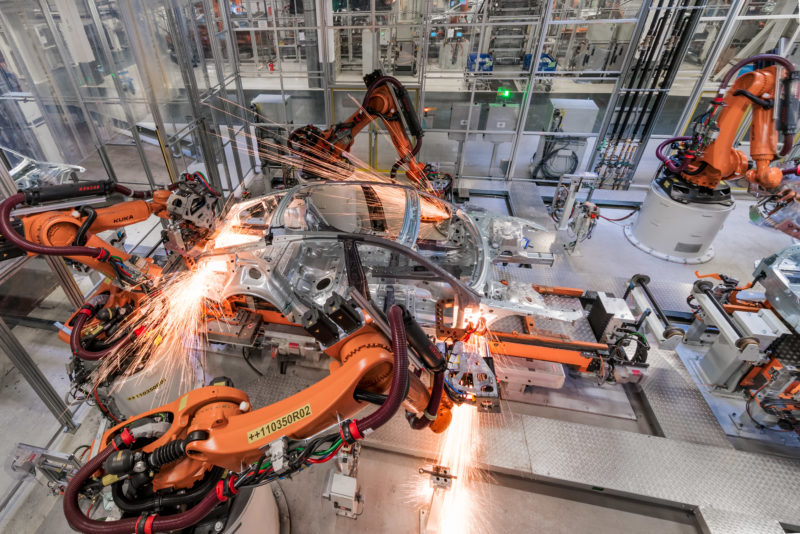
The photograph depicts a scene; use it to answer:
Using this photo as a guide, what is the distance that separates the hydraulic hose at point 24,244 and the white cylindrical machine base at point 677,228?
26.1 ft

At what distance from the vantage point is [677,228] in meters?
6.91

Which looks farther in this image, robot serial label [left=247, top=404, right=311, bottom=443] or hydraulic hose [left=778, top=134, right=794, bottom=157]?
hydraulic hose [left=778, top=134, right=794, bottom=157]

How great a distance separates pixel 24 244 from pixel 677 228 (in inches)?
338

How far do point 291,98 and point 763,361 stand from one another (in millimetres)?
9339

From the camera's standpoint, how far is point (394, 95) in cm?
667

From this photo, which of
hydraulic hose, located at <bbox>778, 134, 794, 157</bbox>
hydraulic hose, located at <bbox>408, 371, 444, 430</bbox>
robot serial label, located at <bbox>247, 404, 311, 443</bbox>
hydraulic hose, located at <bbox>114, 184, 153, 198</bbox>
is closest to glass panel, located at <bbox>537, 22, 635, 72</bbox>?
hydraulic hose, located at <bbox>778, 134, 794, 157</bbox>

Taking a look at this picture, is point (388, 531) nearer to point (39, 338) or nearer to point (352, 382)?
point (352, 382)

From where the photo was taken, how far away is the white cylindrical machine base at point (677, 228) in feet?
21.9

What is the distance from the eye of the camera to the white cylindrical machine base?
21.9ft

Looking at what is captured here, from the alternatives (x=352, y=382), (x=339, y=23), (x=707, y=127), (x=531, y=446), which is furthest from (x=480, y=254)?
(x=339, y=23)

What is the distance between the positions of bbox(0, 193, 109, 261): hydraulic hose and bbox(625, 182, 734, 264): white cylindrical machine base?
7941 millimetres

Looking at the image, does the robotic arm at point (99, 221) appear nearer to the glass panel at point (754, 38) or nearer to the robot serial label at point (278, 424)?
the robot serial label at point (278, 424)

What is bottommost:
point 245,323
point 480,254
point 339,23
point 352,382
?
point 245,323

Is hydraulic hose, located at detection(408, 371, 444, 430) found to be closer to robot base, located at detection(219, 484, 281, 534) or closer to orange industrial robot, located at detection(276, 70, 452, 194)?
robot base, located at detection(219, 484, 281, 534)
